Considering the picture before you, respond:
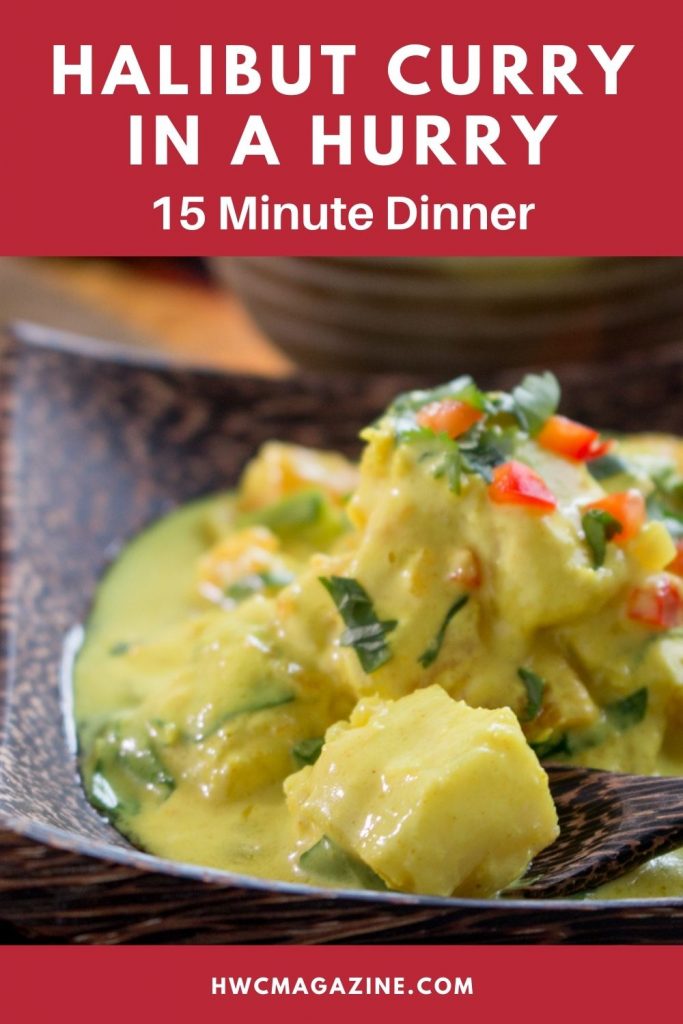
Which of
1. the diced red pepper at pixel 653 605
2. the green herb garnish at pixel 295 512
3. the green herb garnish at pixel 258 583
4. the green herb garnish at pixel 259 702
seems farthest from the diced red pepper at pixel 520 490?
the green herb garnish at pixel 295 512

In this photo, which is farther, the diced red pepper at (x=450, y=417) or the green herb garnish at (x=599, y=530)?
the diced red pepper at (x=450, y=417)

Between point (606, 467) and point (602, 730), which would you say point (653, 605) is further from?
point (606, 467)

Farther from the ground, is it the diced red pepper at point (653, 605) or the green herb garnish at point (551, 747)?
the diced red pepper at point (653, 605)

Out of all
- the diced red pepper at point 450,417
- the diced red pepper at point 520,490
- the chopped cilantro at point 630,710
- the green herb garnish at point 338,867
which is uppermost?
the diced red pepper at point 450,417

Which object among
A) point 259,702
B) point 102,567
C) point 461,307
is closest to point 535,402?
point 259,702

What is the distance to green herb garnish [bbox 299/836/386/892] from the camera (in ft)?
9.79

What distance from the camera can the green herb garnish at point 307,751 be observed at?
3.41 metres

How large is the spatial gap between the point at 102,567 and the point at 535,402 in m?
1.84

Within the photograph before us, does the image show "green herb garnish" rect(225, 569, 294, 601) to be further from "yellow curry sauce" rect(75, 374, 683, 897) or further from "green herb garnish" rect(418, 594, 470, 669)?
"green herb garnish" rect(418, 594, 470, 669)

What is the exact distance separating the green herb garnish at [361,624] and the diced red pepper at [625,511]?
58 centimetres

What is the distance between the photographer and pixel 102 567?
4.79 metres

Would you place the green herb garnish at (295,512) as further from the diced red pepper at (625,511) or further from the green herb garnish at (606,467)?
the diced red pepper at (625,511)

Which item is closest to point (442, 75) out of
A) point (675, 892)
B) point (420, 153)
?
point (420, 153)

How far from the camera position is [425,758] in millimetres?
2920
